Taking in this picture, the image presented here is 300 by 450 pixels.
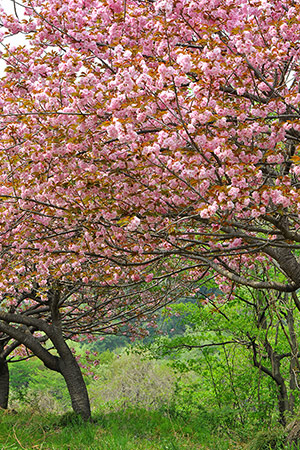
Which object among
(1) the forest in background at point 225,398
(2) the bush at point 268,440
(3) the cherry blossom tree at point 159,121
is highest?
(3) the cherry blossom tree at point 159,121

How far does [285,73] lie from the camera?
4.35 m

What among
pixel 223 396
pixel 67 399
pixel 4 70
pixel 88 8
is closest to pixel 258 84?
pixel 88 8

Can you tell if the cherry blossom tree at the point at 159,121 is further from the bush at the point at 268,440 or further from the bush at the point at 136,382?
the bush at the point at 136,382

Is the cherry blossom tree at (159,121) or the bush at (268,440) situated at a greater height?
the cherry blossom tree at (159,121)

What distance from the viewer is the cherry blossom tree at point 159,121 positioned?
3545 millimetres

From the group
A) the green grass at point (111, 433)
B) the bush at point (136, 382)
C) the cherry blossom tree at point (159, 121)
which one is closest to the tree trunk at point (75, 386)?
the green grass at point (111, 433)

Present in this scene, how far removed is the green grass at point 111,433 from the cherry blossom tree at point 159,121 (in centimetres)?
287

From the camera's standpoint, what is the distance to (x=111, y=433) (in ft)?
22.2

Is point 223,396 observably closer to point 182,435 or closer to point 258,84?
point 182,435

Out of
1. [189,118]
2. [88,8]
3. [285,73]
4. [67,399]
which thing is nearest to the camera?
[189,118]

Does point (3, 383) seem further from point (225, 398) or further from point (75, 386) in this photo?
point (225, 398)

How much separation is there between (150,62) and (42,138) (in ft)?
4.75

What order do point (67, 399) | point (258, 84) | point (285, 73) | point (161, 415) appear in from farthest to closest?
point (67, 399) → point (161, 415) → point (285, 73) → point (258, 84)

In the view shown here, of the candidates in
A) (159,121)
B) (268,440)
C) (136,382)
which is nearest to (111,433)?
(268,440)
